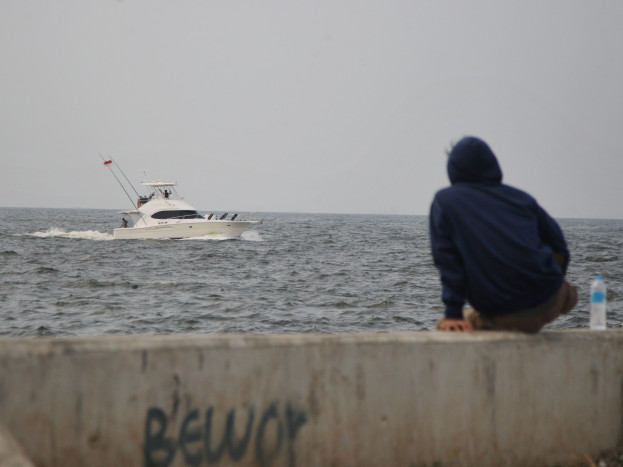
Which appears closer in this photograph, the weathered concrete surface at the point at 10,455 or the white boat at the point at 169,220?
the weathered concrete surface at the point at 10,455

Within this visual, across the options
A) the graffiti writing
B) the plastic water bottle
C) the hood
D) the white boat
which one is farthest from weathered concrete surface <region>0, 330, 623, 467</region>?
the white boat

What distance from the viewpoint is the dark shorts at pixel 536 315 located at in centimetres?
341

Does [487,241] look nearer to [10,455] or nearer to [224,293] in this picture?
[10,455]

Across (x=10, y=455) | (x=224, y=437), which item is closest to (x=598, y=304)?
(x=224, y=437)

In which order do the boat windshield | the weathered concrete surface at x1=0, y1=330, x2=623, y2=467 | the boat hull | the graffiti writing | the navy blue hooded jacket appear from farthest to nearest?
the boat windshield
the boat hull
the navy blue hooded jacket
the graffiti writing
the weathered concrete surface at x1=0, y1=330, x2=623, y2=467

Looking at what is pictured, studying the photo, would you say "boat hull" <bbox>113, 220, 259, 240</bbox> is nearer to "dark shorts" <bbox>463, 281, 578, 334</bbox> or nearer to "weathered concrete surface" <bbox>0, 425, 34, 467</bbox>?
"dark shorts" <bbox>463, 281, 578, 334</bbox>

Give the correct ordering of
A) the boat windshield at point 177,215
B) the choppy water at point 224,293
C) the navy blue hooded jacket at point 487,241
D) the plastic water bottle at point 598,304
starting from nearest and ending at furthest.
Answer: the navy blue hooded jacket at point 487,241 → the plastic water bottle at point 598,304 → the choppy water at point 224,293 → the boat windshield at point 177,215

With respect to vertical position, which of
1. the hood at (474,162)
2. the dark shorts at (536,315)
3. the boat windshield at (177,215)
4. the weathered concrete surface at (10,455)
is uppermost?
the hood at (474,162)

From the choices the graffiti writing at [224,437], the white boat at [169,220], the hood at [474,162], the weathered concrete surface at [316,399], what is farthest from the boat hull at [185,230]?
the graffiti writing at [224,437]

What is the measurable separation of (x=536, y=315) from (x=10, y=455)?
7.56 feet

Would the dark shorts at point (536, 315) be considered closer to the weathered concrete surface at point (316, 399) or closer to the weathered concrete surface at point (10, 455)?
the weathered concrete surface at point (316, 399)

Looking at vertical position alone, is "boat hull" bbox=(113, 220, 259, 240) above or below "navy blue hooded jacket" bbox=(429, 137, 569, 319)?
below

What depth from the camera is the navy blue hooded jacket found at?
329 cm

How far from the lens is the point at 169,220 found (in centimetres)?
3894
